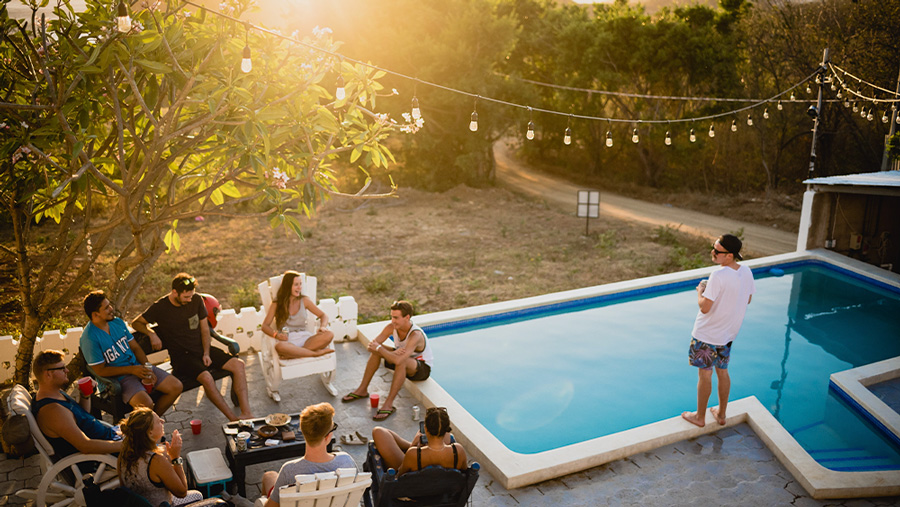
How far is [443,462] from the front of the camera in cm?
409

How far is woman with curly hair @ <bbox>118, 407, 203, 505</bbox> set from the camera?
3665 millimetres

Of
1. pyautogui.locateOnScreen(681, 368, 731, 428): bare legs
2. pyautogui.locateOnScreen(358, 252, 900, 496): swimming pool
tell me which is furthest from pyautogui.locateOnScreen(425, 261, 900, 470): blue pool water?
pyautogui.locateOnScreen(681, 368, 731, 428): bare legs

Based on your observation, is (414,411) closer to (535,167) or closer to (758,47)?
(758,47)

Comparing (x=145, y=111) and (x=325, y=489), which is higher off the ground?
(x=145, y=111)

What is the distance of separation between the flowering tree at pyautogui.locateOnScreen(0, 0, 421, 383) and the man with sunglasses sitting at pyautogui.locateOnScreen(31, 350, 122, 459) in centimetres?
117

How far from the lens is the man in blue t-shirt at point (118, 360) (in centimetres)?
510

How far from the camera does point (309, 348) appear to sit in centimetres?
634

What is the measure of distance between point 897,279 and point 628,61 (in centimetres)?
1467

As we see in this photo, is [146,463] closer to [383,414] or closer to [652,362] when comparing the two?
[383,414]

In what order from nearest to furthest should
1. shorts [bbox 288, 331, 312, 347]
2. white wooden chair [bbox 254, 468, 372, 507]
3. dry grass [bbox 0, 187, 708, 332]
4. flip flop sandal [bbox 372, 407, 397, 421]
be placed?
white wooden chair [bbox 254, 468, 372, 507] < flip flop sandal [bbox 372, 407, 397, 421] < shorts [bbox 288, 331, 312, 347] < dry grass [bbox 0, 187, 708, 332]

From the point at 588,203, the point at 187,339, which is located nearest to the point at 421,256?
the point at 588,203

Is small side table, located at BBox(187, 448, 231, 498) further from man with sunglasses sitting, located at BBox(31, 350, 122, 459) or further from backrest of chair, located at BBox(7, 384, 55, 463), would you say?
backrest of chair, located at BBox(7, 384, 55, 463)

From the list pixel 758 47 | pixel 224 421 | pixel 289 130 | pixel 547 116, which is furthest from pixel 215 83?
pixel 547 116

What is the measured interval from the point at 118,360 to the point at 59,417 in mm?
1034
